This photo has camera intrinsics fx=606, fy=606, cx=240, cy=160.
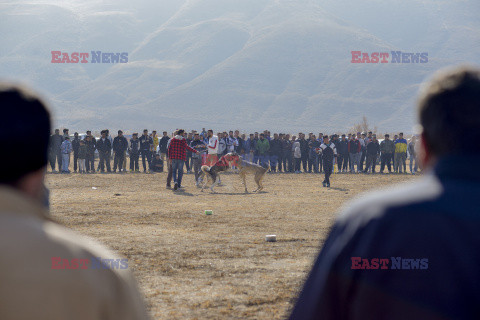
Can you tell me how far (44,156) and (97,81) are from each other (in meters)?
167

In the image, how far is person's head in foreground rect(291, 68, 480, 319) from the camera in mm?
1963

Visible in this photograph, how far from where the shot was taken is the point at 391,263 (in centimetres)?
204

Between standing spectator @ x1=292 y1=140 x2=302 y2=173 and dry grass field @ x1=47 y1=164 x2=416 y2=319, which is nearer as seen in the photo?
dry grass field @ x1=47 y1=164 x2=416 y2=319

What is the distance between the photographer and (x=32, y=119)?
6.26ft

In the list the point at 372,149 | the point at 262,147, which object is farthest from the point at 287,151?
the point at 372,149

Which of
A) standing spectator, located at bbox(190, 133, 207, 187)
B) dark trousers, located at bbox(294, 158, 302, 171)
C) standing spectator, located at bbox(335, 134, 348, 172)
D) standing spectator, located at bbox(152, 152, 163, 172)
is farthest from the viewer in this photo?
dark trousers, located at bbox(294, 158, 302, 171)

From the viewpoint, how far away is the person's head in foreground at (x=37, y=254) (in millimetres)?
1698

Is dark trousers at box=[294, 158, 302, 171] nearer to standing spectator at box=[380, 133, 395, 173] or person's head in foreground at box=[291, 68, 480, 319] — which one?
standing spectator at box=[380, 133, 395, 173]

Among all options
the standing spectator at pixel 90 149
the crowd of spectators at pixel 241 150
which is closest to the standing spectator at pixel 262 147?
the crowd of spectators at pixel 241 150

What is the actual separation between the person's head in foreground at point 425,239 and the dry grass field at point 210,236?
2044mm

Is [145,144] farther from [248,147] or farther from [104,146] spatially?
[248,147]

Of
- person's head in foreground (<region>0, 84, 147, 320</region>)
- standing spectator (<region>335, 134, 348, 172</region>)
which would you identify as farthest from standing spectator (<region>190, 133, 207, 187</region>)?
person's head in foreground (<region>0, 84, 147, 320</region>)

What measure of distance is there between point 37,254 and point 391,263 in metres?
Answer: 1.13

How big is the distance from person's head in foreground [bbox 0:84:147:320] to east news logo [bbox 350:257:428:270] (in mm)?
751
